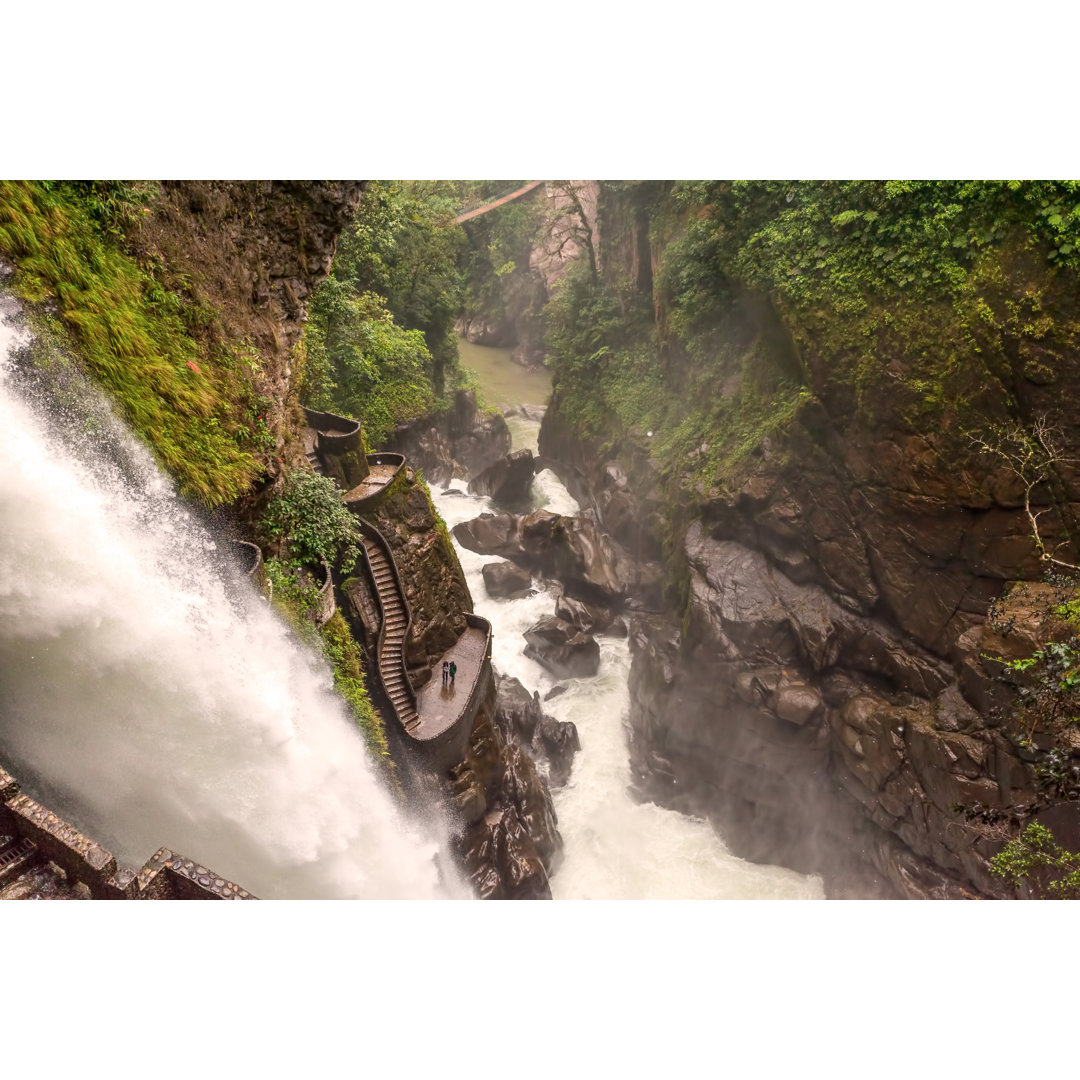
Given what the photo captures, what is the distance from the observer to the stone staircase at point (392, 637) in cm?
977

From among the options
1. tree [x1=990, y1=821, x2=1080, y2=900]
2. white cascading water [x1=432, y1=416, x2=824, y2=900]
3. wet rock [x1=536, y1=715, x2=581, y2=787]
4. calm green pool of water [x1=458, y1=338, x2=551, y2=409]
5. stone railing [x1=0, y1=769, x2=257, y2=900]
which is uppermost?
stone railing [x1=0, y1=769, x2=257, y2=900]

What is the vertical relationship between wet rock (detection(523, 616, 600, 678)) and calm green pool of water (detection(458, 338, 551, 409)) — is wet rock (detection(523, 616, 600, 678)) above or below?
below

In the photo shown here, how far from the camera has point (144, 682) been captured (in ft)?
19.3

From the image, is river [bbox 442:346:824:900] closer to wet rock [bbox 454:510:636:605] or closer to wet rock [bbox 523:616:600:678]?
wet rock [bbox 523:616:600:678]

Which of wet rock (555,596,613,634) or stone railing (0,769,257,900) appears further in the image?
wet rock (555,596,613,634)

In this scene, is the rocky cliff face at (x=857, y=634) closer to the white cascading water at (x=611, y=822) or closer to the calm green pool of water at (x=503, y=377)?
the white cascading water at (x=611, y=822)

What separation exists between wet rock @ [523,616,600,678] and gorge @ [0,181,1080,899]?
0.24 ft

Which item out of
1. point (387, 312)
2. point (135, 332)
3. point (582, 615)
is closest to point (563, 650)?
point (582, 615)

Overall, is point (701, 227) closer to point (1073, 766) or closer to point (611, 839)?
point (1073, 766)

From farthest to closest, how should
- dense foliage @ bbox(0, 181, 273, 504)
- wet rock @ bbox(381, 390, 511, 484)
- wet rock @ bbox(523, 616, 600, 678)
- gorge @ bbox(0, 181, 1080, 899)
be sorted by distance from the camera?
wet rock @ bbox(381, 390, 511, 484) < wet rock @ bbox(523, 616, 600, 678) < gorge @ bbox(0, 181, 1080, 899) < dense foliage @ bbox(0, 181, 273, 504)

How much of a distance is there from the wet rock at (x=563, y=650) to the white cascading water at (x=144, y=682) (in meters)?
7.93

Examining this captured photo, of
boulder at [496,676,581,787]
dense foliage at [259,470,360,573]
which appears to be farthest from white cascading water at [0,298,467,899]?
boulder at [496,676,581,787]

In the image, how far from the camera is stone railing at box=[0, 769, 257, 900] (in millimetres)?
5016

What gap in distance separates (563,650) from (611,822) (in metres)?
4.02
